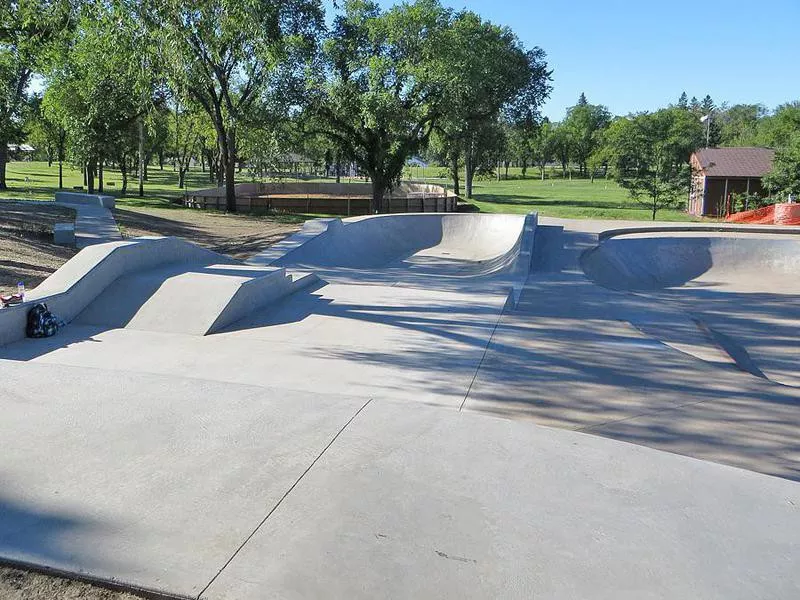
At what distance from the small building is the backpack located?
35.6 metres

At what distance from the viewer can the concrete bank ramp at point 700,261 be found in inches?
691

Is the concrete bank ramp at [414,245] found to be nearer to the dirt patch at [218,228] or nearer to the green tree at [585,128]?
the dirt patch at [218,228]

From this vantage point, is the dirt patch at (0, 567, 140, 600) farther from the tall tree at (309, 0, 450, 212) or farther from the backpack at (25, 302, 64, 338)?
the tall tree at (309, 0, 450, 212)

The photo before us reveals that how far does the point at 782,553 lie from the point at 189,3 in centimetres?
1374

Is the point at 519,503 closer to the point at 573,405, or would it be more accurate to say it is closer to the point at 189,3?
the point at 573,405

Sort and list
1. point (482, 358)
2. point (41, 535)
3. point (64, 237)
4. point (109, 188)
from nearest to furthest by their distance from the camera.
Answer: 1. point (41, 535)
2. point (482, 358)
3. point (64, 237)
4. point (109, 188)

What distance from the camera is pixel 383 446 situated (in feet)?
13.8

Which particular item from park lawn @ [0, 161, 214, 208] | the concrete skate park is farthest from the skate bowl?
park lawn @ [0, 161, 214, 208]

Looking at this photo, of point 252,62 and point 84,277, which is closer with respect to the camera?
point 84,277

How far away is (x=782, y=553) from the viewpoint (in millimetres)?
3160

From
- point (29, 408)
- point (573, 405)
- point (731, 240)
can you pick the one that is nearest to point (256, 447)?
point (29, 408)

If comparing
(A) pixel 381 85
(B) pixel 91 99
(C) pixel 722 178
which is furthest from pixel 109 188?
(C) pixel 722 178

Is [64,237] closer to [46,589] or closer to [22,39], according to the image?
[22,39]

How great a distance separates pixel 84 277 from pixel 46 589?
691 cm
